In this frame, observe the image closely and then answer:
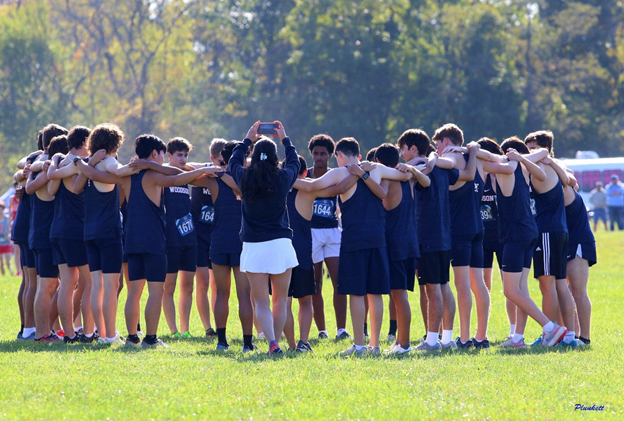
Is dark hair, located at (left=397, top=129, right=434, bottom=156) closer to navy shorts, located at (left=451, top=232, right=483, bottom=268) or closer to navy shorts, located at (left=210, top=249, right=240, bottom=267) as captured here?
navy shorts, located at (left=451, top=232, right=483, bottom=268)

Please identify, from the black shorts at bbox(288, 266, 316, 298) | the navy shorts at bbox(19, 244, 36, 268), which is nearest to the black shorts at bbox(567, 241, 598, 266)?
the black shorts at bbox(288, 266, 316, 298)

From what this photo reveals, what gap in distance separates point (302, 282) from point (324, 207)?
1.73 m

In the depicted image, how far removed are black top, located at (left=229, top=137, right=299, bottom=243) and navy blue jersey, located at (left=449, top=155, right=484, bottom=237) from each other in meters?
1.85

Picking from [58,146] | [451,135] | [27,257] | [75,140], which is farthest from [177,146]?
[451,135]

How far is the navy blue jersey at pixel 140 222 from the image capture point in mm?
8445

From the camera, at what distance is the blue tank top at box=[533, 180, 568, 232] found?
29.8 ft

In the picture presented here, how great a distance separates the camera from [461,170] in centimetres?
873

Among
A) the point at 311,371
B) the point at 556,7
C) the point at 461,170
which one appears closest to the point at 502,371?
the point at 311,371

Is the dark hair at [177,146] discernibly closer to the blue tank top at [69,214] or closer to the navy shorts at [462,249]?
the blue tank top at [69,214]

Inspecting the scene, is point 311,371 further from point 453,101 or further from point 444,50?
point 444,50

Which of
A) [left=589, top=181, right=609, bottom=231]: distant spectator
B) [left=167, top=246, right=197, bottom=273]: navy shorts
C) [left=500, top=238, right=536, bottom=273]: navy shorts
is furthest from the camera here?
[left=589, top=181, right=609, bottom=231]: distant spectator

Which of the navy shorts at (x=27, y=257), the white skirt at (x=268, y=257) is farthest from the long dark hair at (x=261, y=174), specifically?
the navy shorts at (x=27, y=257)

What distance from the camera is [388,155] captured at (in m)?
8.73

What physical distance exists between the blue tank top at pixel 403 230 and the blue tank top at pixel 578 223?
195cm
